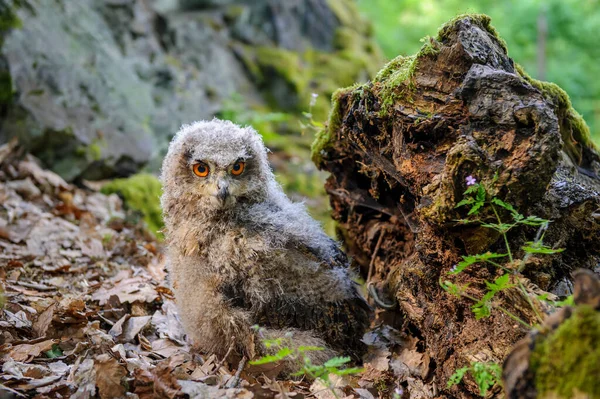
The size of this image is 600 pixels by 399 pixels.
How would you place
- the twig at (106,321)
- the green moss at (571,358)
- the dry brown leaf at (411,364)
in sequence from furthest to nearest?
the twig at (106,321), the dry brown leaf at (411,364), the green moss at (571,358)

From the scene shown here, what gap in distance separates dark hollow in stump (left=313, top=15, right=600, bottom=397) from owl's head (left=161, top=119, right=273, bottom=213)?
2.51 ft

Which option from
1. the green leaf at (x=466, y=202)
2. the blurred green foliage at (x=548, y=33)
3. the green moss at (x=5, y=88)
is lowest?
the green leaf at (x=466, y=202)

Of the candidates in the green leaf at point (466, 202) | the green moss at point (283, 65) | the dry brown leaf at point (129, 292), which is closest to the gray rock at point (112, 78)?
the green moss at point (283, 65)

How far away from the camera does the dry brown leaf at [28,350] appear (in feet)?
9.70

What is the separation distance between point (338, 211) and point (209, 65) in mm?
7045

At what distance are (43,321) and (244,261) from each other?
143 cm

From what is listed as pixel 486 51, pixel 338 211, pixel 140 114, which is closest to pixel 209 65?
pixel 140 114

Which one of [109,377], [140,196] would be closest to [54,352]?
[109,377]

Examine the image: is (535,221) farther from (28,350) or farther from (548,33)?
(548,33)

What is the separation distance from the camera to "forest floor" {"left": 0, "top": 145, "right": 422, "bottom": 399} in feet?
8.82

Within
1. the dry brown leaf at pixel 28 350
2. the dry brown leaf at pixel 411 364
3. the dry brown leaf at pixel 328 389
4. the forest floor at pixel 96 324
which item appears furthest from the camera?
the dry brown leaf at pixel 411 364

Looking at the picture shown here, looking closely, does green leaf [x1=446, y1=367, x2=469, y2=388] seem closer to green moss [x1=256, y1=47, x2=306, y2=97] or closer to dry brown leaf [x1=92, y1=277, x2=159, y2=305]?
dry brown leaf [x1=92, y1=277, x2=159, y2=305]

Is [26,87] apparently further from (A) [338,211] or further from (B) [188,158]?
(A) [338,211]

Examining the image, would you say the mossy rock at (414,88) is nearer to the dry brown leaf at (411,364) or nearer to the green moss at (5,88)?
the dry brown leaf at (411,364)
